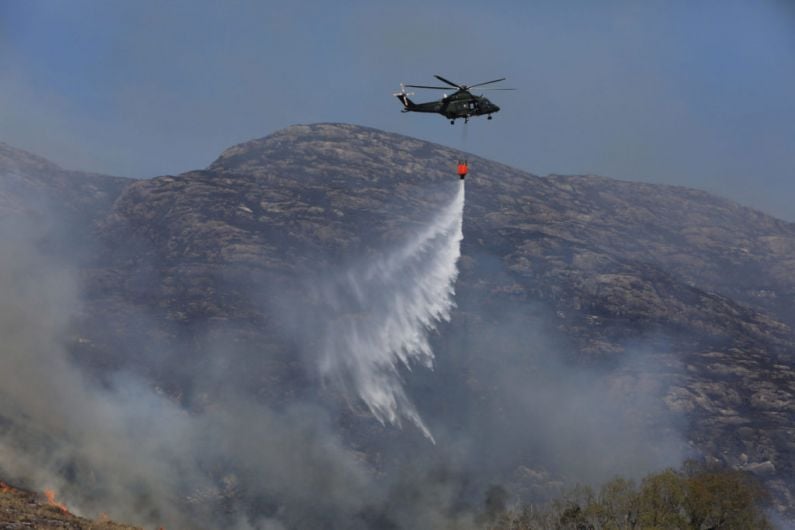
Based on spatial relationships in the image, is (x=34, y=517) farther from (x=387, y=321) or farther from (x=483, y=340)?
(x=483, y=340)

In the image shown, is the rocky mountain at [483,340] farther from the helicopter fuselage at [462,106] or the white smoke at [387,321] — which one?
the helicopter fuselage at [462,106]

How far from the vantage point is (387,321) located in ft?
550

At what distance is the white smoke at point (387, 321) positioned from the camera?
5817 inches

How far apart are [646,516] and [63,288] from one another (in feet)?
396

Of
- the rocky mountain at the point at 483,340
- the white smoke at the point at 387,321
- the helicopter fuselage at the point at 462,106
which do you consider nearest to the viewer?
the helicopter fuselage at the point at 462,106

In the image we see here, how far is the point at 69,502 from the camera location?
94875mm

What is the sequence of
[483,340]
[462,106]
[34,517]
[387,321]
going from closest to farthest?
[34,517]
[462,106]
[483,340]
[387,321]

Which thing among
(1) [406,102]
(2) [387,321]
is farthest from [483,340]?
(1) [406,102]

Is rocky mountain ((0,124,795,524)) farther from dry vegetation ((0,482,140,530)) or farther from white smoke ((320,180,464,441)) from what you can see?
dry vegetation ((0,482,140,530))

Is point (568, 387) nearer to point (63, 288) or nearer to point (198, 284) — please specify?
point (198, 284)

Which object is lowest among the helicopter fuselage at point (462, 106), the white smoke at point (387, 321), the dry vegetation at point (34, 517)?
the dry vegetation at point (34, 517)

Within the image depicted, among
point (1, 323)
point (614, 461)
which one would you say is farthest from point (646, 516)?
point (1, 323)

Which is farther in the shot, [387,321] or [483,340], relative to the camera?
[387,321]

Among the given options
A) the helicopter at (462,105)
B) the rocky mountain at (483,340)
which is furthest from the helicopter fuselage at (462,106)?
the rocky mountain at (483,340)
